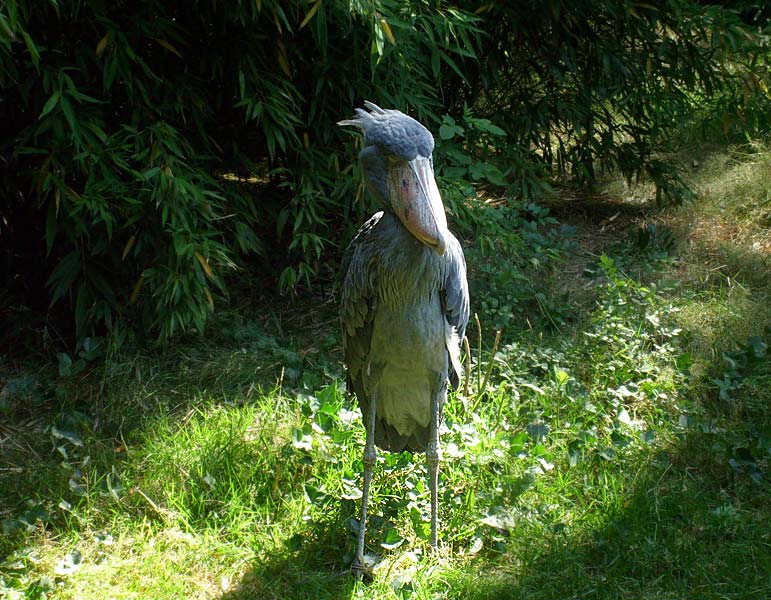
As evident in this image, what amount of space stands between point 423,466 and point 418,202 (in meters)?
1.33

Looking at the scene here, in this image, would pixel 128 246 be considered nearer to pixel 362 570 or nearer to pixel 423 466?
pixel 423 466

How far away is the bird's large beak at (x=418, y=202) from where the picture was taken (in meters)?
2.36

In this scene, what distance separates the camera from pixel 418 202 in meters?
2.37

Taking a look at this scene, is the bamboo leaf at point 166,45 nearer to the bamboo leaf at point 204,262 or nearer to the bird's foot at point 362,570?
the bamboo leaf at point 204,262

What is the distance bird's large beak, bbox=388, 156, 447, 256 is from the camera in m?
2.36

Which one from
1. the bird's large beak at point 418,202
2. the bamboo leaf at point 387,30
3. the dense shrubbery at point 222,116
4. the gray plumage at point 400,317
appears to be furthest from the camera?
the dense shrubbery at point 222,116

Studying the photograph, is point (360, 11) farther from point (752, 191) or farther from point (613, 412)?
point (752, 191)

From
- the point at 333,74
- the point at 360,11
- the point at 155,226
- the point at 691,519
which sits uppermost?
the point at 360,11

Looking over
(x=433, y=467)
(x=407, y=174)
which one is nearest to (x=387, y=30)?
(x=407, y=174)

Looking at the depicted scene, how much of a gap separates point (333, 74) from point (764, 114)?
2.71 metres

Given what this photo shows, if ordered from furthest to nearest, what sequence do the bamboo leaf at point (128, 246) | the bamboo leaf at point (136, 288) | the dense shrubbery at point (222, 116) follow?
the bamboo leaf at point (136, 288), the bamboo leaf at point (128, 246), the dense shrubbery at point (222, 116)

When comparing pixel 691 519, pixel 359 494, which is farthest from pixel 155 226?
pixel 691 519

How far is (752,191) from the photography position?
5270 mm

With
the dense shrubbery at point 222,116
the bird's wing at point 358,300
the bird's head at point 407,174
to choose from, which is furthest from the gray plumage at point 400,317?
the dense shrubbery at point 222,116
